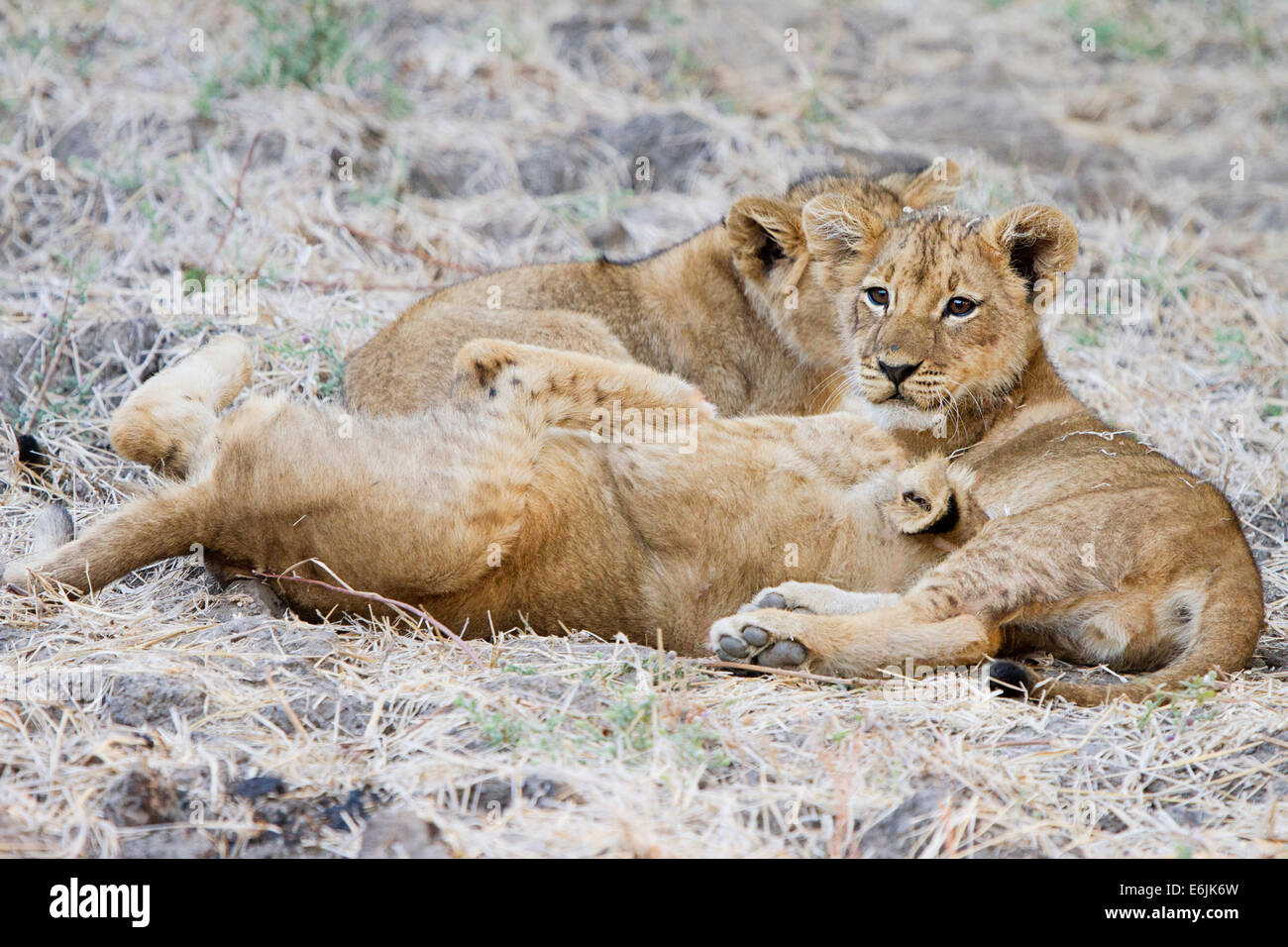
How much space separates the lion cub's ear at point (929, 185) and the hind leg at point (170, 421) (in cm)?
323

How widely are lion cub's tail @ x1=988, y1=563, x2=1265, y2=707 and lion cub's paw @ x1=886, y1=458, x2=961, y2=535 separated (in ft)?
1.93

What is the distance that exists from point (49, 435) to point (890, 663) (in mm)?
3619

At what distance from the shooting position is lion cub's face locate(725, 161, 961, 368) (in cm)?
564

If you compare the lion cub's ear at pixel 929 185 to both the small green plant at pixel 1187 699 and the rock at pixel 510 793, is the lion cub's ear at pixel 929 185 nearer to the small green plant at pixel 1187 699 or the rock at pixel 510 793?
the small green plant at pixel 1187 699

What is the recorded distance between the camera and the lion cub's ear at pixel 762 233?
18.6 feet

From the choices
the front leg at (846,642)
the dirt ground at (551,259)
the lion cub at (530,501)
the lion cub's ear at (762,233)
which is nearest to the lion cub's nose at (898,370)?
the lion cub at (530,501)

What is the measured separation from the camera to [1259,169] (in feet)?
31.4

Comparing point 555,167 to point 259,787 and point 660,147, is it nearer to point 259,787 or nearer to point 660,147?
point 660,147

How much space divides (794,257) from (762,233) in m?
0.19

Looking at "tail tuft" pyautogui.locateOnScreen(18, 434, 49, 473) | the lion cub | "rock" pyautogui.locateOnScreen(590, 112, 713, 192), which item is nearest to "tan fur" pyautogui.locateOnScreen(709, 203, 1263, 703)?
the lion cub

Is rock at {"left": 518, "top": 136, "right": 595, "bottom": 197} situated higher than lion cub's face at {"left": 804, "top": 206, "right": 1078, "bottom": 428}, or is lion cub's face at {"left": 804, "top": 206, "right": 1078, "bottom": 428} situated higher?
rock at {"left": 518, "top": 136, "right": 595, "bottom": 197}

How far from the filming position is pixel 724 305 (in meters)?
5.89

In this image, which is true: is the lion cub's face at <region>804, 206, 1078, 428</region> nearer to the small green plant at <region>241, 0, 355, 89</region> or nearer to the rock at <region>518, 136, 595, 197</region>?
the rock at <region>518, 136, 595, 197</region>
